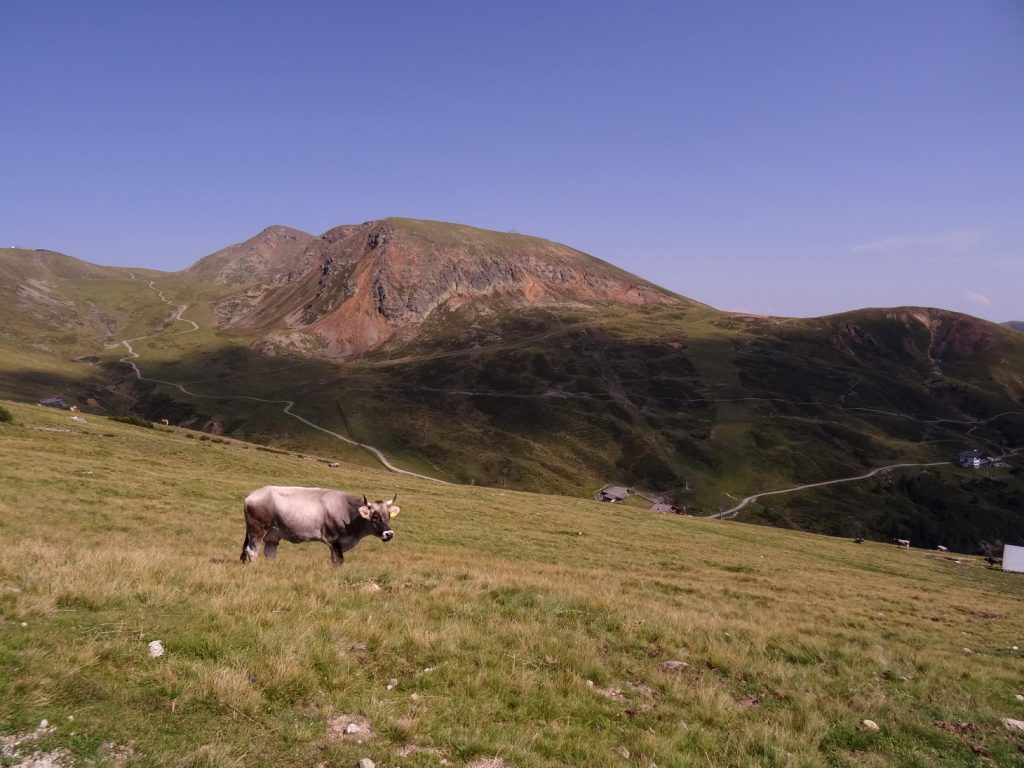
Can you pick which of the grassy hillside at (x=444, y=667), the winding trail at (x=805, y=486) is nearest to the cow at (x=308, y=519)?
the grassy hillside at (x=444, y=667)

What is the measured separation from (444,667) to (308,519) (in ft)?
32.2

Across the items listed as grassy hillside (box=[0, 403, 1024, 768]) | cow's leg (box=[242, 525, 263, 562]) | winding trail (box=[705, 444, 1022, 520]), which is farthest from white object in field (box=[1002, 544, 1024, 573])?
cow's leg (box=[242, 525, 263, 562])

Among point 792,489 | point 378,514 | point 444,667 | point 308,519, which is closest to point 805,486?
point 792,489

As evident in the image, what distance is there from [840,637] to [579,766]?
1220cm

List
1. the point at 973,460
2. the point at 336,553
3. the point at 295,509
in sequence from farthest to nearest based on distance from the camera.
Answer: the point at 973,460
the point at 336,553
the point at 295,509

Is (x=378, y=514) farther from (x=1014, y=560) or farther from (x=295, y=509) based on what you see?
(x=1014, y=560)

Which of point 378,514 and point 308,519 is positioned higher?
point 378,514

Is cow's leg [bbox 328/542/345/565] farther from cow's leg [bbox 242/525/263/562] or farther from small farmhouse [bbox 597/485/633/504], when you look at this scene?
small farmhouse [bbox 597/485/633/504]

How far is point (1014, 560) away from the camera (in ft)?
189

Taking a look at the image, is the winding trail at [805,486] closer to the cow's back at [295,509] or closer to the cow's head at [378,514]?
the cow's head at [378,514]

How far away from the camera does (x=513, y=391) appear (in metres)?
185

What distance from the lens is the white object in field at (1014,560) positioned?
56.6 meters

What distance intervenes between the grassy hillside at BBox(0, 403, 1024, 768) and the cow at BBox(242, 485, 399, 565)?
126cm

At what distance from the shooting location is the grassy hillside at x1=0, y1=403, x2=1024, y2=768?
7.04m
